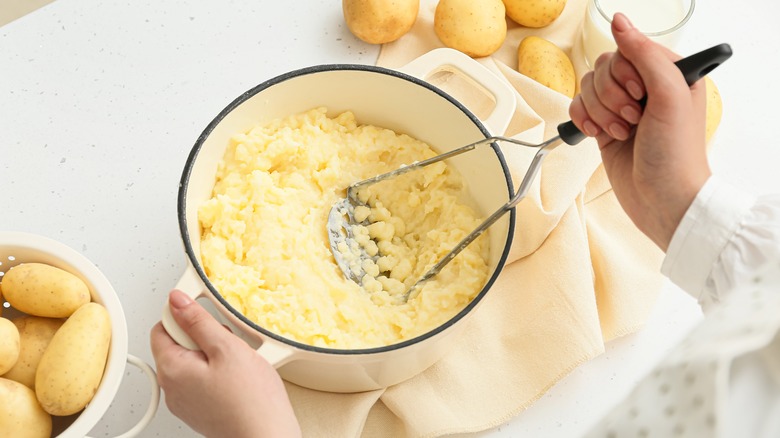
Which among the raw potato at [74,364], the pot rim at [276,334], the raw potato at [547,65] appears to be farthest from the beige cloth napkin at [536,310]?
the raw potato at [74,364]

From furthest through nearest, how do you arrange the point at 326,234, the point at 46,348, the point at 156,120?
the point at 156,120
the point at 326,234
the point at 46,348

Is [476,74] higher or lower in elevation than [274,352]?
higher

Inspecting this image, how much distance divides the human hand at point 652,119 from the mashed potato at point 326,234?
21 centimetres

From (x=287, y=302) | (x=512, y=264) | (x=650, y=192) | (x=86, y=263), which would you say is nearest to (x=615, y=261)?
(x=512, y=264)

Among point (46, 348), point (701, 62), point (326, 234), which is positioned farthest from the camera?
point (326, 234)

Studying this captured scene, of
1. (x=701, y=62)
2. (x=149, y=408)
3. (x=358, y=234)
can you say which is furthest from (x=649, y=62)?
(x=149, y=408)

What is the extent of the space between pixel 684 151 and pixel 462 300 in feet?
0.87

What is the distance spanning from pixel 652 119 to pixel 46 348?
56 centimetres

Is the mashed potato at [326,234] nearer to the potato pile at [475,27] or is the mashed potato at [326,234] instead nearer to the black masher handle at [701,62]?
the potato pile at [475,27]

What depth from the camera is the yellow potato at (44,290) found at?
693 mm

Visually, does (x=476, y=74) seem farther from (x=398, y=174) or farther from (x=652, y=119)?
(x=652, y=119)

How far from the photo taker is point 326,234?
0.85 m

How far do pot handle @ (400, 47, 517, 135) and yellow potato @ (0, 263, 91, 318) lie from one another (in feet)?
1.33

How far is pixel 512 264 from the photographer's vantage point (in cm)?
92
